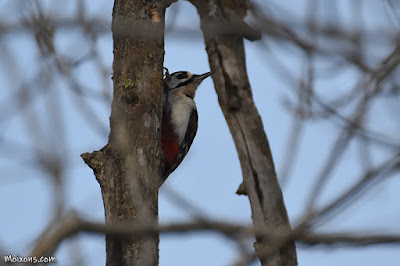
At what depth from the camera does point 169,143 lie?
4562 millimetres

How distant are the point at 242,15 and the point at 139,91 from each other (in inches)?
68.8

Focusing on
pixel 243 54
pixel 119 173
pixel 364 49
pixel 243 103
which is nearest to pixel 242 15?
pixel 243 54

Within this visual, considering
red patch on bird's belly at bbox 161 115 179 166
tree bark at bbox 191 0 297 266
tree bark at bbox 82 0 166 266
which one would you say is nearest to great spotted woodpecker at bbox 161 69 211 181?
red patch on bird's belly at bbox 161 115 179 166

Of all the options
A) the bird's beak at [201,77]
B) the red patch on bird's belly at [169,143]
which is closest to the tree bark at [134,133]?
the red patch on bird's belly at [169,143]

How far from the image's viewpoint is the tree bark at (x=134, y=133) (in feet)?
8.98

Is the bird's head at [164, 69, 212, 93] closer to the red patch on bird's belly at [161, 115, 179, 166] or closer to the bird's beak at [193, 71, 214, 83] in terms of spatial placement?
the bird's beak at [193, 71, 214, 83]

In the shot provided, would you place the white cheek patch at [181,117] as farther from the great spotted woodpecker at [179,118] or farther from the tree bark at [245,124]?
the tree bark at [245,124]

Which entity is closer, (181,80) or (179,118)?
(179,118)

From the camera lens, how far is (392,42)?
2760 millimetres

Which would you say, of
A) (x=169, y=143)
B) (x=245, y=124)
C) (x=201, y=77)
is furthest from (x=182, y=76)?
(x=245, y=124)

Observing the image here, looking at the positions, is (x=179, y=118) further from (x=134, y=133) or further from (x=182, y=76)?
(x=134, y=133)

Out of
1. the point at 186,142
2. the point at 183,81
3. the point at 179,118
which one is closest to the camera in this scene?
the point at 179,118

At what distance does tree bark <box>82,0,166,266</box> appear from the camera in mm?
2736

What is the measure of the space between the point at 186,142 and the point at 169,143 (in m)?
0.22
